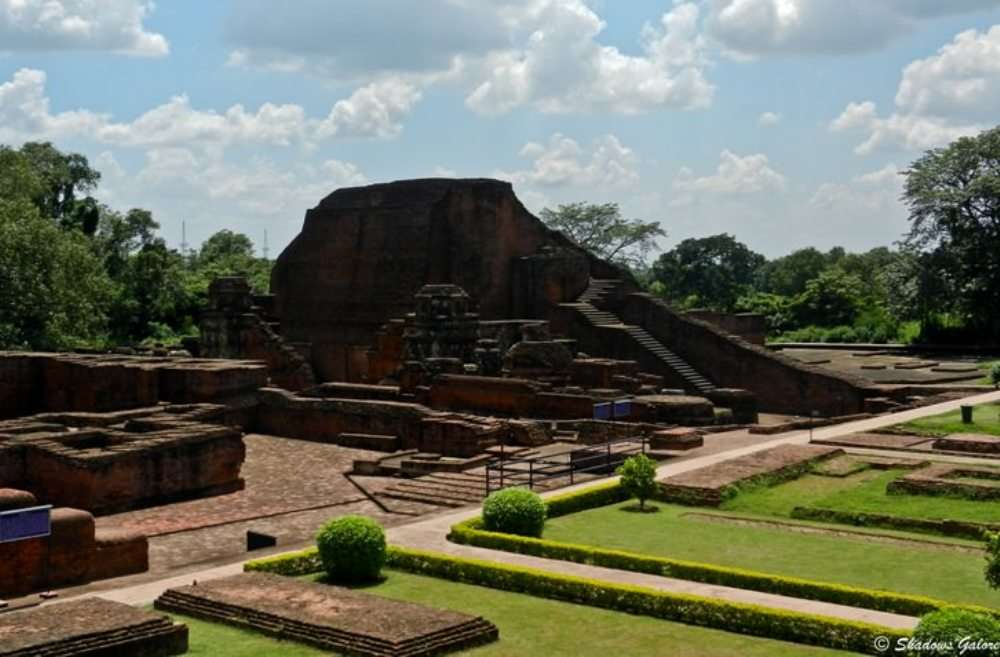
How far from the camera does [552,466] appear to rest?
19.2m

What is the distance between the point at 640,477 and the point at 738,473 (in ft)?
7.01

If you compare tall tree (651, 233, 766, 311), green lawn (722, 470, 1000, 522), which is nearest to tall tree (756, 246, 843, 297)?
tall tree (651, 233, 766, 311)

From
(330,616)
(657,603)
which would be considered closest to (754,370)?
(657,603)

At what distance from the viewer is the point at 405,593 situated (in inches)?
470

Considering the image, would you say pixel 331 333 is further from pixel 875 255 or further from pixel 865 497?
pixel 875 255

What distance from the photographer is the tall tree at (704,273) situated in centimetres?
6838

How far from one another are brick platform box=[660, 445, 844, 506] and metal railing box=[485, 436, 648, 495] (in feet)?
5.46

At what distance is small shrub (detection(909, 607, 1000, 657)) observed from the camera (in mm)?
7871

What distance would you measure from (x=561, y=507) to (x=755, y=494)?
2.97 m

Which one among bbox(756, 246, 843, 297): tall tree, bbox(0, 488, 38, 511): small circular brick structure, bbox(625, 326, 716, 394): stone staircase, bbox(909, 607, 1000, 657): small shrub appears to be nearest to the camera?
bbox(909, 607, 1000, 657): small shrub

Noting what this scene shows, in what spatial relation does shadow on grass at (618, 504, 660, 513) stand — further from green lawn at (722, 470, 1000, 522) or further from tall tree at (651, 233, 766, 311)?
tall tree at (651, 233, 766, 311)

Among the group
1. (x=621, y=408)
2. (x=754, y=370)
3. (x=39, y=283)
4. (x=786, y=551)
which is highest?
(x=39, y=283)

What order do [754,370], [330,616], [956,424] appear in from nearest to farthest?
1. [330,616]
2. [956,424]
3. [754,370]

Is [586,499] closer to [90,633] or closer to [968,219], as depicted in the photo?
[90,633]
